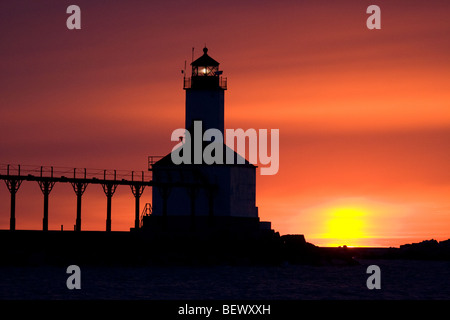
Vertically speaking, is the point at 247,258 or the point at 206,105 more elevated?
the point at 206,105

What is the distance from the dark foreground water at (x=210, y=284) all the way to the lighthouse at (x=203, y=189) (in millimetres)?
4804

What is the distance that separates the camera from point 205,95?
79188mm

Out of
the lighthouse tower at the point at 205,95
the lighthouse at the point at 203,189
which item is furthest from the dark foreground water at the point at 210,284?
the lighthouse tower at the point at 205,95

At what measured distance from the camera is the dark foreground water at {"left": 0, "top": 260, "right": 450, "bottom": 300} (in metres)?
51.4

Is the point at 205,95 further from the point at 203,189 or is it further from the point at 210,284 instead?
the point at 210,284

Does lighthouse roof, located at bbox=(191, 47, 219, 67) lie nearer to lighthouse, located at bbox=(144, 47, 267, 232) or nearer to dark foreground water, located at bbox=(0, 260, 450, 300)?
lighthouse, located at bbox=(144, 47, 267, 232)

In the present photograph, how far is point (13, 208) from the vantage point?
2640 inches

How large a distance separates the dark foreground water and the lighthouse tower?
39.9ft

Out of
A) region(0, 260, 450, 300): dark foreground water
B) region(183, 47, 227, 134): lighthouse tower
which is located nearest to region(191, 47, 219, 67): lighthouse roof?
region(183, 47, 227, 134): lighthouse tower
